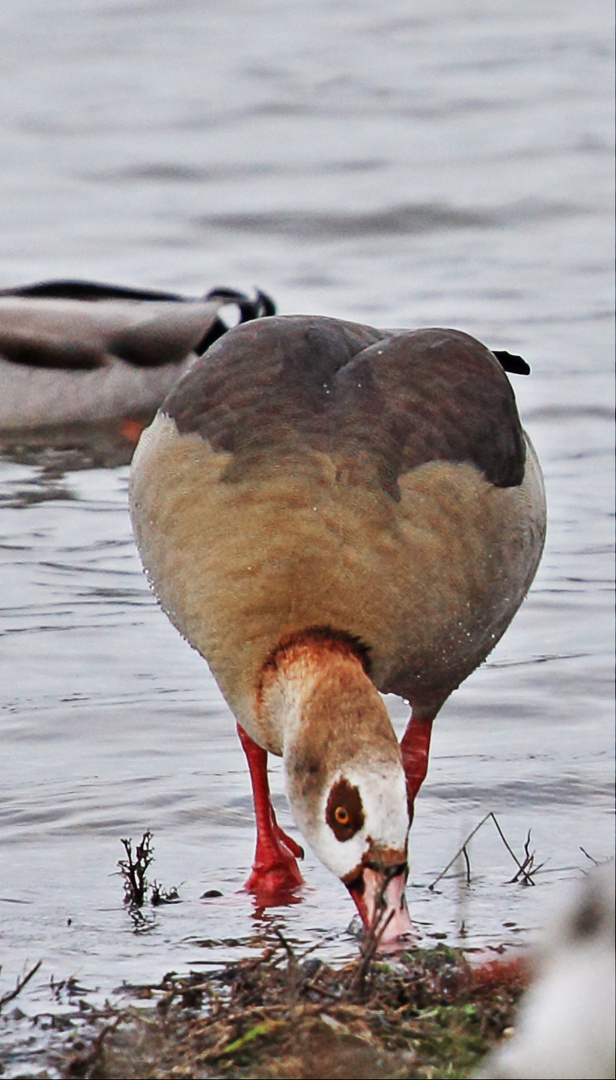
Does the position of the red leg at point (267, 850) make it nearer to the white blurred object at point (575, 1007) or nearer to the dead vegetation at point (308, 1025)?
the dead vegetation at point (308, 1025)

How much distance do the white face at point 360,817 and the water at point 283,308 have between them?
0.59m

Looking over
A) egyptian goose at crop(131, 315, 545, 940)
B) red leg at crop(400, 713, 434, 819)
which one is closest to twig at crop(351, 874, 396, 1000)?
egyptian goose at crop(131, 315, 545, 940)

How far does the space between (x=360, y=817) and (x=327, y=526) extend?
115 cm

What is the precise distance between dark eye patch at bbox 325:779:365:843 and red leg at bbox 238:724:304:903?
1.15 metres

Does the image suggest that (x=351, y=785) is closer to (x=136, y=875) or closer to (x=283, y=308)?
(x=136, y=875)

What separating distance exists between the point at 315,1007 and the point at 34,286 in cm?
930

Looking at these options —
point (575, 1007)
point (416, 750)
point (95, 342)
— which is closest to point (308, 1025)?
point (575, 1007)

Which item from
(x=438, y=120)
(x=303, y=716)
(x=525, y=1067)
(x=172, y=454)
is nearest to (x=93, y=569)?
(x=172, y=454)

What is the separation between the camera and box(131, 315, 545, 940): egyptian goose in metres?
6.00

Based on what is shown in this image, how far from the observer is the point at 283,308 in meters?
14.0

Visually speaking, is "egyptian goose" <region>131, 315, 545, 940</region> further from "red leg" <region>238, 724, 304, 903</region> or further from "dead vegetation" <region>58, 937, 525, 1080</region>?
"dead vegetation" <region>58, 937, 525, 1080</region>

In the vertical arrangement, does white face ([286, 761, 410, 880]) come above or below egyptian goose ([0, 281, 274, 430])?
above

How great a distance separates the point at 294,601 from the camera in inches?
237

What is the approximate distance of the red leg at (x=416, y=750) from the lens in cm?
694
